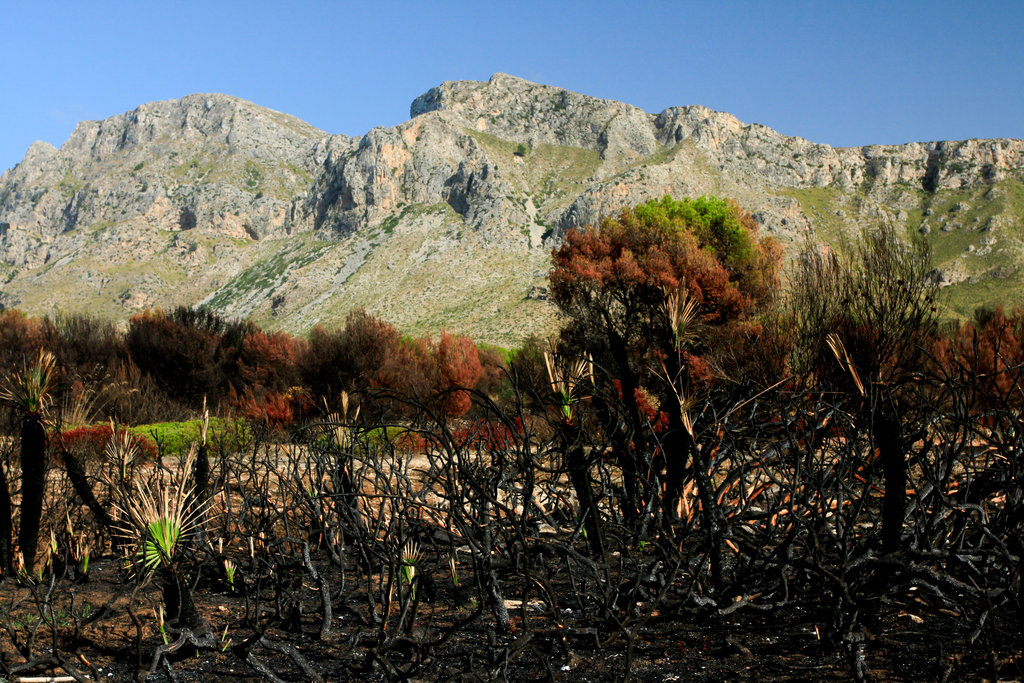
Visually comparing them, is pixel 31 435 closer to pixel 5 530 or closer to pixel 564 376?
pixel 5 530

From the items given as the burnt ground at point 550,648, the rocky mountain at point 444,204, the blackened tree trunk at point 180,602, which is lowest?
the burnt ground at point 550,648

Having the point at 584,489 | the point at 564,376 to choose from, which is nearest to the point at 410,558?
the point at 584,489

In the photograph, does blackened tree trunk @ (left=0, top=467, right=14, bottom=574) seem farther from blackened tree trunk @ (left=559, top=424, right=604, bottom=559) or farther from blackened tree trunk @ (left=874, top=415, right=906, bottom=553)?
blackened tree trunk @ (left=874, top=415, right=906, bottom=553)

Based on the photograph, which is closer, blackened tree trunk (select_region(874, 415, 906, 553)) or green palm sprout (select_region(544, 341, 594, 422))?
blackened tree trunk (select_region(874, 415, 906, 553))

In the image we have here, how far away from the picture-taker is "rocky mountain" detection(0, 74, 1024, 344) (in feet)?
226

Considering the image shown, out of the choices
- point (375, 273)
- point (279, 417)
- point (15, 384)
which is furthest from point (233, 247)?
point (15, 384)

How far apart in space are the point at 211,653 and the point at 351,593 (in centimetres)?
115

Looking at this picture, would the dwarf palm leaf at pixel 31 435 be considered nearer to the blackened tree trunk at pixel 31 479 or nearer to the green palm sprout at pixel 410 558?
the blackened tree trunk at pixel 31 479

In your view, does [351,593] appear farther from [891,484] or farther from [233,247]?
[233,247]

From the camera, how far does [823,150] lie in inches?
3632

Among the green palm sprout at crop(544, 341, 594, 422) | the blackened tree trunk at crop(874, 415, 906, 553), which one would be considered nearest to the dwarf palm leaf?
the green palm sprout at crop(544, 341, 594, 422)

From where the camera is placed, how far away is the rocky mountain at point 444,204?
226 feet

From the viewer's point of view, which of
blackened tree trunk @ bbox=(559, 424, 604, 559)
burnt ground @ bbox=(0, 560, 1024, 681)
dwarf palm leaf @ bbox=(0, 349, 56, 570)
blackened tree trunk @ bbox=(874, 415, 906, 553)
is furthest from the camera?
dwarf palm leaf @ bbox=(0, 349, 56, 570)

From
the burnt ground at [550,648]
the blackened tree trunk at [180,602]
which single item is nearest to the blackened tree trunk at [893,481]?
the burnt ground at [550,648]
